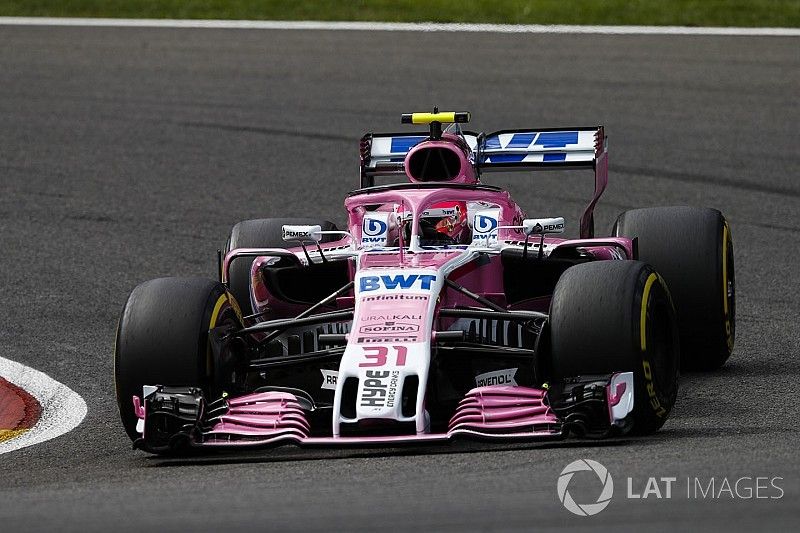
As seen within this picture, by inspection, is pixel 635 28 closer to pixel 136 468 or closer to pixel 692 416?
pixel 692 416

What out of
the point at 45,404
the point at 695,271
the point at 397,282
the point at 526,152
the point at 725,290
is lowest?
the point at 45,404

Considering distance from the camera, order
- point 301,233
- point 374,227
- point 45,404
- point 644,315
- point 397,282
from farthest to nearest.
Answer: point 45,404, point 301,233, point 374,227, point 397,282, point 644,315

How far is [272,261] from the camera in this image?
8.26 m

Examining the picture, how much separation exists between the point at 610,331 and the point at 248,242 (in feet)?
10.1

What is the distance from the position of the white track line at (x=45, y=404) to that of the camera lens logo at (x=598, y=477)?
2852 millimetres

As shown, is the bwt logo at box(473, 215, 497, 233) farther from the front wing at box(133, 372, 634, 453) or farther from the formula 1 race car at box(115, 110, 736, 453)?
the front wing at box(133, 372, 634, 453)

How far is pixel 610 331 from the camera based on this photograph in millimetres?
6688

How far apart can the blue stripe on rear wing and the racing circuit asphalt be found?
4.70 ft

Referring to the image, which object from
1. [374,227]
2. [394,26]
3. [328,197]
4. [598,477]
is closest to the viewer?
[598,477]

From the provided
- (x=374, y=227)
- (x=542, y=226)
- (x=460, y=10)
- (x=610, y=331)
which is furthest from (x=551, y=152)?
(x=460, y=10)

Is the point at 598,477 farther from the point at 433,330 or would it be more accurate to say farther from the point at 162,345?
the point at 162,345

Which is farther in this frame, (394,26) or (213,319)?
(394,26)

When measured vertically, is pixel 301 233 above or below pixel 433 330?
above

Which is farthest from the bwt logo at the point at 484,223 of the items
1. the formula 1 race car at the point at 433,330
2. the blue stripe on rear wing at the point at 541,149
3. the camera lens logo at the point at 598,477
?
the camera lens logo at the point at 598,477
